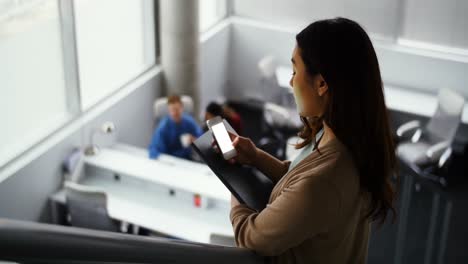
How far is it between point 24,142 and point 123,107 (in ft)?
4.89

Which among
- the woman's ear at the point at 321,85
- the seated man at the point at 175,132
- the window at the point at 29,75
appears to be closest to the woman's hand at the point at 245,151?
the woman's ear at the point at 321,85

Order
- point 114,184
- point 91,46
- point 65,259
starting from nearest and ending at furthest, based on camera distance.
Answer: point 65,259, point 114,184, point 91,46

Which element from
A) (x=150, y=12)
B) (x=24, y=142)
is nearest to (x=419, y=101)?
(x=150, y=12)

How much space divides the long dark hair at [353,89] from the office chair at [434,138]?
229 inches

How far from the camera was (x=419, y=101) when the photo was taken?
27.7 ft

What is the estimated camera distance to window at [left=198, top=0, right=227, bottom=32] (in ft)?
29.9

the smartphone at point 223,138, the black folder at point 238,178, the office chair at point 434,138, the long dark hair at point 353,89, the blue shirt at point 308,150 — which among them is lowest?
the office chair at point 434,138

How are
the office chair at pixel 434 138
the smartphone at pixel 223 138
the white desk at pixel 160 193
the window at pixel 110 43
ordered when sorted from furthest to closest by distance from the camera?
the office chair at pixel 434 138, the window at pixel 110 43, the white desk at pixel 160 193, the smartphone at pixel 223 138

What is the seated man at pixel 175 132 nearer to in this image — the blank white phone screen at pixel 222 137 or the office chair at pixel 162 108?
the office chair at pixel 162 108

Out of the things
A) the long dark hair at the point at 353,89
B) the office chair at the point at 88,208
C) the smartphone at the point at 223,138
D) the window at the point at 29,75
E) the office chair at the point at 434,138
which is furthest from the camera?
the office chair at the point at 434,138

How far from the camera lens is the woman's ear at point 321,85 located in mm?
1660

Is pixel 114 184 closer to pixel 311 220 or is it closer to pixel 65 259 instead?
pixel 311 220

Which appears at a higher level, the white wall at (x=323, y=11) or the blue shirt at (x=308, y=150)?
the blue shirt at (x=308, y=150)

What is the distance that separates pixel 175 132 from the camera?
7.15 m
